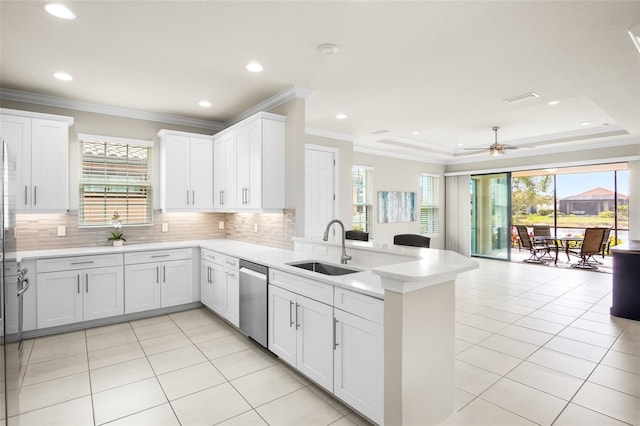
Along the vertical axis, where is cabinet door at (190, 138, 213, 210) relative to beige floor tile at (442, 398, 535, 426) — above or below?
above

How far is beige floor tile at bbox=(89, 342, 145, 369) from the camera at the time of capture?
10.0 feet

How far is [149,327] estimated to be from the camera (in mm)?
3938

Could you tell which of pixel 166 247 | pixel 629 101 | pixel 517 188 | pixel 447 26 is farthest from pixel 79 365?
pixel 517 188

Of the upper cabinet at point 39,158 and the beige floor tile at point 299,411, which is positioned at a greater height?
the upper cabinet at point 39,158

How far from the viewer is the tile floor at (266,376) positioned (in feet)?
7.48

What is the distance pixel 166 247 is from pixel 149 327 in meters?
0.99

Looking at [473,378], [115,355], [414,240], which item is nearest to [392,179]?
[414,240]

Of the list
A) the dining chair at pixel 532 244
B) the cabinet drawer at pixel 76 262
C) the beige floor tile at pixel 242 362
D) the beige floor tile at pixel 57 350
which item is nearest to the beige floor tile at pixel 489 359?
the beige floor tile at pixel 242 362

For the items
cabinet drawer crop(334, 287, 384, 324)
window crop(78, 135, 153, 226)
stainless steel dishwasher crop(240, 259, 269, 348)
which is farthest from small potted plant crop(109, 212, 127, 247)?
cabinet drawer crop(334, 287, 384, 324)

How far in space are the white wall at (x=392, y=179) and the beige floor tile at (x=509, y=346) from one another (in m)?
3.90

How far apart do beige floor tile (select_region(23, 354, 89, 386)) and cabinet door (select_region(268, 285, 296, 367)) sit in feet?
5.43

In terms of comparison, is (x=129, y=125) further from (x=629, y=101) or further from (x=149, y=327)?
(x=629, y=101)

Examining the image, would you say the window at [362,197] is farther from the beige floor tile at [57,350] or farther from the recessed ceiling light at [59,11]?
the recessed ceiling light at [59,11]

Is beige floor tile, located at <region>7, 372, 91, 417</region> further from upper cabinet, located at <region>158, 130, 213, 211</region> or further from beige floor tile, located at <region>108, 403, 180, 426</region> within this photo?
upper cabinet, located at <region>158, 130, 213, 211</region>
